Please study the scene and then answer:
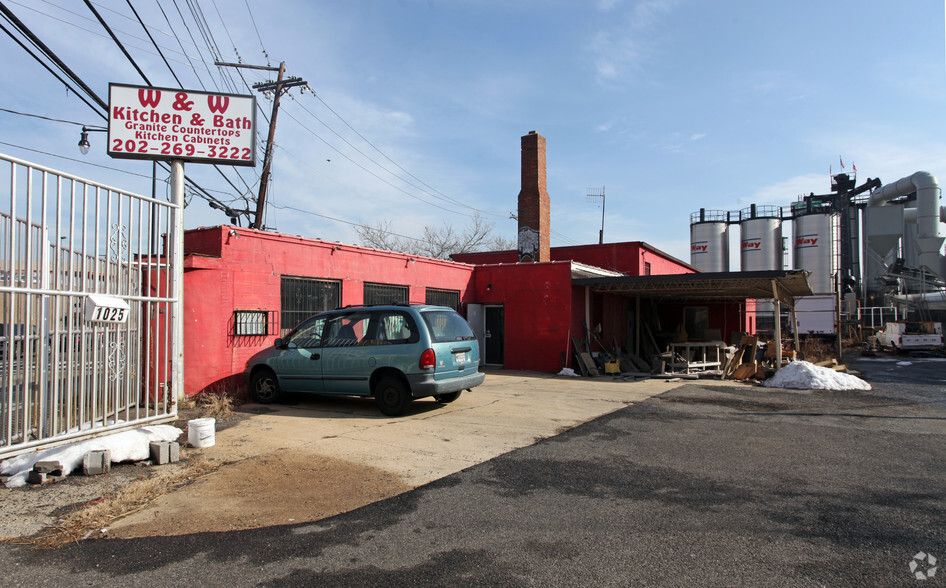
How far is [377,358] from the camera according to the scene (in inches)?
347

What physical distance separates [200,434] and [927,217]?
46.5 m

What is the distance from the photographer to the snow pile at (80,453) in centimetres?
531

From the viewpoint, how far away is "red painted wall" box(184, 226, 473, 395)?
1031 centimetres

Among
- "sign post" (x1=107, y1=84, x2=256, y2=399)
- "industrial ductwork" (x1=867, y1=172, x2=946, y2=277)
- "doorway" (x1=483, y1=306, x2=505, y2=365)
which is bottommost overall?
"doorway" (x1=483, y1=306, x2=505, y2=365)

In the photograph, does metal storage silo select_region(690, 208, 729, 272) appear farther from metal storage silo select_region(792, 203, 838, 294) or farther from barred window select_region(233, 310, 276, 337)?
barred window select_region(233, 310, 276, 337)

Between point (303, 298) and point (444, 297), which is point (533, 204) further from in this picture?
point (303, 298)

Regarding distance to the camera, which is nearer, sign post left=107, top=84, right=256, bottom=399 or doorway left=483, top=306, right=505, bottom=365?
sign post left=107, top=84, right=256, bottom=399

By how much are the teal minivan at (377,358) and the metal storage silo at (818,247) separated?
41.6 meters

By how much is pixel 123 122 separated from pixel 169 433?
5.52m

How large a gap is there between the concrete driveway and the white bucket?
110 mm

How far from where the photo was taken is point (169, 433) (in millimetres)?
6617

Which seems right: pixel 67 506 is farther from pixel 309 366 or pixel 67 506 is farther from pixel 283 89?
pixel 283 89

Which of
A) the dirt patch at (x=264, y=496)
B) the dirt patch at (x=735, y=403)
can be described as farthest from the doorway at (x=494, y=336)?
the dirt patch at (x=264, y=496)

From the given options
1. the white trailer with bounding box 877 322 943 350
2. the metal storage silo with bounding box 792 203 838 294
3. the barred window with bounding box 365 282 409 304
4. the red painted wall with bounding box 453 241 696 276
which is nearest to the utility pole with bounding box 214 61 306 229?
the barred window with bounding box 365 282 409 304
